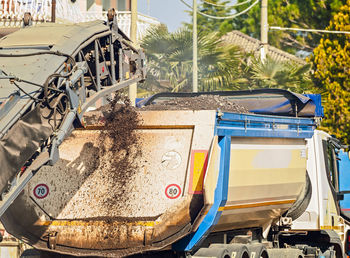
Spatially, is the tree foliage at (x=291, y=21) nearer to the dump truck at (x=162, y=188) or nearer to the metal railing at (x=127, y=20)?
the metal railing at (x=127, y=20)

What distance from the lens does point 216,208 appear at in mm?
8477

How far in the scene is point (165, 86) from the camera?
26.0 meters

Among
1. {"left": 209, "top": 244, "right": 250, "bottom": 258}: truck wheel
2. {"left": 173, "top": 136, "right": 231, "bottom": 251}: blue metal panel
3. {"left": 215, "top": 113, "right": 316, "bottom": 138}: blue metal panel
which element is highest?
{"left": 215, "top": 113, "right": 316, "bottom": 138}: blue metal panel

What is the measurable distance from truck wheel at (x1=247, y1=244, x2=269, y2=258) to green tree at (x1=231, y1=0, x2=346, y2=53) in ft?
94.5

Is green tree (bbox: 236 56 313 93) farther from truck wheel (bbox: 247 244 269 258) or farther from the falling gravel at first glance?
the falling gravel

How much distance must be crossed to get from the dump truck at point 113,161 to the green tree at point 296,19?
96.3 ft

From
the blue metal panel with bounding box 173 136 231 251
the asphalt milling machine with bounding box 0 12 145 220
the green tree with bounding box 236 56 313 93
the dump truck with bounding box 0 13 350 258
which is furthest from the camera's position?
the green tree with bounding box 236 56 313 93

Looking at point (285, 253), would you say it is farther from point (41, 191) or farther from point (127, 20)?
point (127, 20)

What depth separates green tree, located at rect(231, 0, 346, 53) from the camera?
40.5m

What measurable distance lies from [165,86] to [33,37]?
1718 cm

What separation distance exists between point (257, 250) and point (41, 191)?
3032 mm

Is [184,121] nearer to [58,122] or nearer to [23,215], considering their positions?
[58,122]

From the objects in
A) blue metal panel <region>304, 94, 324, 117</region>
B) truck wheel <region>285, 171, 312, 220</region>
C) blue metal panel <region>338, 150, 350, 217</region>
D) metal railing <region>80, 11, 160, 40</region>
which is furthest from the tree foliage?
Result: truck wheel <region>285, 171, 312, 220</region>

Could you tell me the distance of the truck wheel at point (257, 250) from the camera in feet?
32.4
